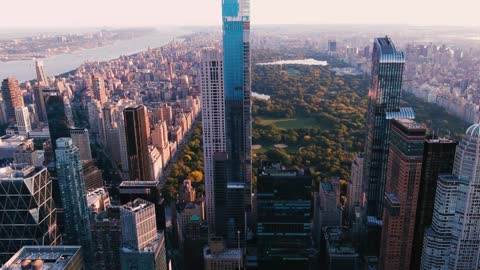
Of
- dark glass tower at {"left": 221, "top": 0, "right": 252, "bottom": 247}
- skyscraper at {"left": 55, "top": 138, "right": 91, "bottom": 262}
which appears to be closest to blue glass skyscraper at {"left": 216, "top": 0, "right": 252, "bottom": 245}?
dark glass tower at {"left": 221, "top": 0, "right": 252, "bottom": 247}

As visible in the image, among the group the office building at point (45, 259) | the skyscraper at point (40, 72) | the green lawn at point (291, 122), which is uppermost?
the skyscraper at point (40, 72)

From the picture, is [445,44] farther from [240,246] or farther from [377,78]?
[240,246]

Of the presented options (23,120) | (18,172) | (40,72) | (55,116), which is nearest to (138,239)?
(18,172)

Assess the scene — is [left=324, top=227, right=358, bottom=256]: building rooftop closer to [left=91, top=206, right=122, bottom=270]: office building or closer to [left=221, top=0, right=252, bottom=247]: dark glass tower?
[left=221, top=0, right=252, bottom=247]: dark glass tower

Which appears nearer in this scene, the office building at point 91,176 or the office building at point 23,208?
the office building at point 23,208

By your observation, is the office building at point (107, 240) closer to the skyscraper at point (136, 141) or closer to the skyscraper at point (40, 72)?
the skyscraper at point (136, 141)

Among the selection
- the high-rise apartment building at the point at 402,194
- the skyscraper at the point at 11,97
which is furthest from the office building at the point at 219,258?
the skyscraper at the point at 11,97

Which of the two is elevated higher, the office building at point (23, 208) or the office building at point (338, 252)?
the office building at point (23, 208)
